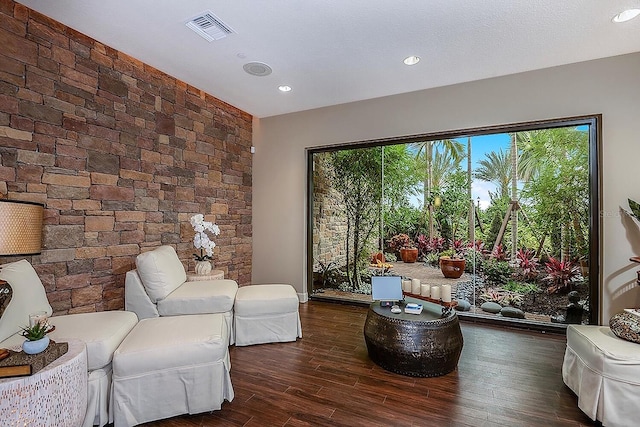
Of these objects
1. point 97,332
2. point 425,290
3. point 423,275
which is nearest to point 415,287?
point 425,290

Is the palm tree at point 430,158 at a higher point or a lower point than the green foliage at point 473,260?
higher

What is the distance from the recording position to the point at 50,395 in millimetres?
1382

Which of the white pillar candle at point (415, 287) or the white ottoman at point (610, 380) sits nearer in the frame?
the white ottoman at point (610, 380)

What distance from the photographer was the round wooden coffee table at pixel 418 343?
2.31 meters

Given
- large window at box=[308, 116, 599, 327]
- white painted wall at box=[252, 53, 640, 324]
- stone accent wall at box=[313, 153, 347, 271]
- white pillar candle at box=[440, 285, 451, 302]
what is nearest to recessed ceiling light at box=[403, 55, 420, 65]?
white painted wall at box=[252, 53, 640, 324]

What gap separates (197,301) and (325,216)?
2382 millimetres

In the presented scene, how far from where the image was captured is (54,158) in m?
2.57

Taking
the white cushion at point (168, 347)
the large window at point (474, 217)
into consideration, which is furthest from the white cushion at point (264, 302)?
the large window at point (474, 217)

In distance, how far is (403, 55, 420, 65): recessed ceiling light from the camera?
3041 millimetres

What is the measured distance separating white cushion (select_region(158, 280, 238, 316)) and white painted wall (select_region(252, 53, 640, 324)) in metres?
1.80

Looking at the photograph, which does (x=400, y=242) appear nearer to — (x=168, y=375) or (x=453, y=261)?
(x=453, y=261)

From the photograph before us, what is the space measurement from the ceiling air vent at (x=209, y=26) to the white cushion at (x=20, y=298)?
7.39 ft

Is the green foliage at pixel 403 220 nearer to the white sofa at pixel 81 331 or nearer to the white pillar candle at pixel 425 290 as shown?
the white pillar candle at pixel 425 290

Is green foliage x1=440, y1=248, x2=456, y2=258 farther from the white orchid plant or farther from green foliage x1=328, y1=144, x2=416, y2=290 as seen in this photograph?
the white orchid plant
